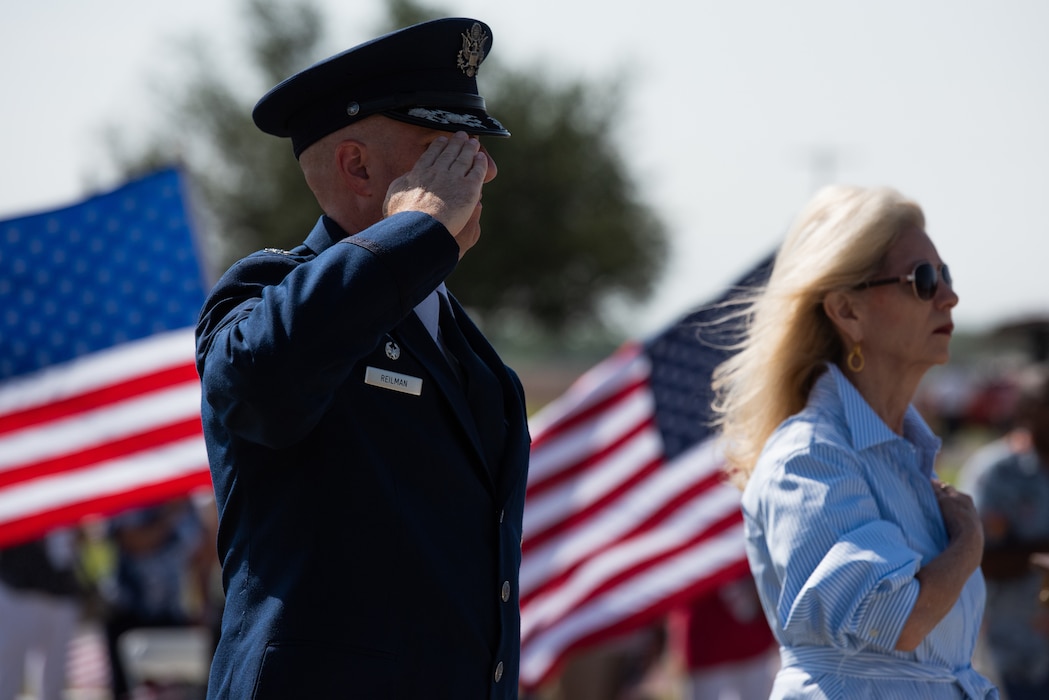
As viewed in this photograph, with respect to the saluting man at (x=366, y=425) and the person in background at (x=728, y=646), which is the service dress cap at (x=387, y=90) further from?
the person in background at (x=728, y=646)

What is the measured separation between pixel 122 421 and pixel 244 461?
3.44m

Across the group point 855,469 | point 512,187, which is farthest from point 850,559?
point 512,187

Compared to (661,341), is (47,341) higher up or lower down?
higher up

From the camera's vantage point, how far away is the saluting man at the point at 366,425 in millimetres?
1786

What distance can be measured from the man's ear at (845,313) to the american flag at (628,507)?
8.03ft

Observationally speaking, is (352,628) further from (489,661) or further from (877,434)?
(877,434)

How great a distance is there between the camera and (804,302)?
2918 millimetres

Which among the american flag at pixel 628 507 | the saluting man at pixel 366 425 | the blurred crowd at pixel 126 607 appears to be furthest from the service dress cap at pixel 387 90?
the blurred crowd at pixel 126 607

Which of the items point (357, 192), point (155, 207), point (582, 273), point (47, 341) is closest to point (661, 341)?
point (155, 207)

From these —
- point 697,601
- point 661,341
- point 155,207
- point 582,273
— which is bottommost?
point 582,273

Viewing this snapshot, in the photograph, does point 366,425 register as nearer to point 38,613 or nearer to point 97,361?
point 97,361

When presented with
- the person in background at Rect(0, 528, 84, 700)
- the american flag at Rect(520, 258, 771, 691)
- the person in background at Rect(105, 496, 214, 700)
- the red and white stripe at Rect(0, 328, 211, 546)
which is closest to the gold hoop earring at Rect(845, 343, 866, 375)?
the american flag at Rect(520, 258, 771, 691)

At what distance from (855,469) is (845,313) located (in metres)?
0.41

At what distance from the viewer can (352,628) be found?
1913 millimetres
